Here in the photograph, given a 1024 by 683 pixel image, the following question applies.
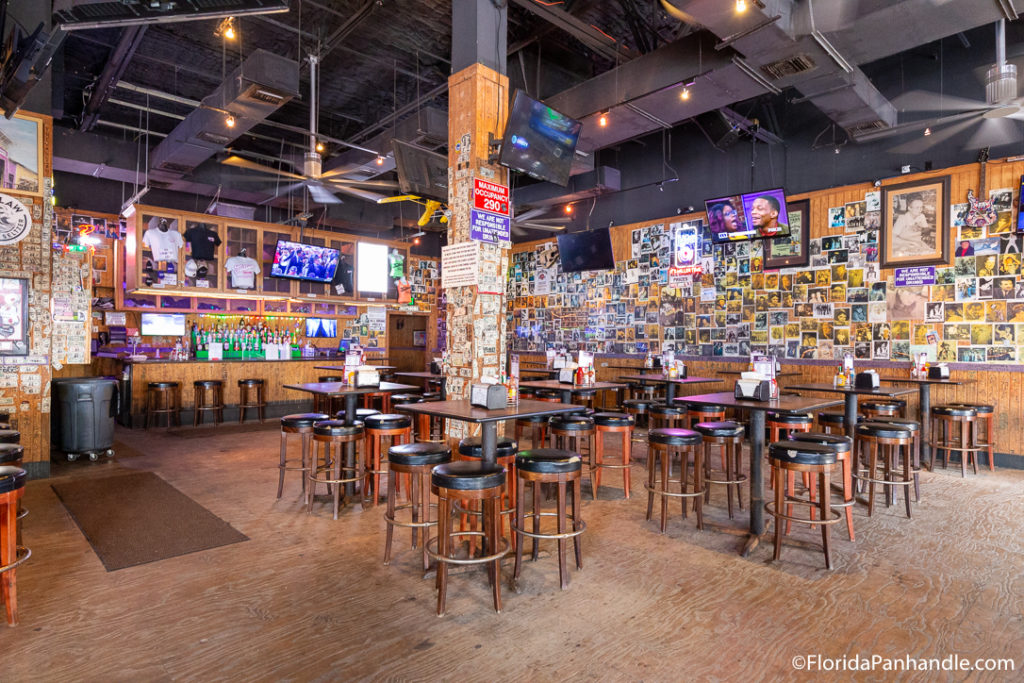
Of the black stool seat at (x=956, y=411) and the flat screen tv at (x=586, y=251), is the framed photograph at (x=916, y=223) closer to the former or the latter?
the black stool seat at (x=956, y=411)

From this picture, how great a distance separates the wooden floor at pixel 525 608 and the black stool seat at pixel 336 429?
0.67m

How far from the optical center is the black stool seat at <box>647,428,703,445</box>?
3.85m

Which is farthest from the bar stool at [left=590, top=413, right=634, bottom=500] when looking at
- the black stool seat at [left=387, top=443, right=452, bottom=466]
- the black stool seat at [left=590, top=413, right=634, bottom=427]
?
the black stool seat at [left=387, top=443, right=452, bottom=466]

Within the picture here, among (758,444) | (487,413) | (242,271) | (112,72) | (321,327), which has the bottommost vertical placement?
(758,444)

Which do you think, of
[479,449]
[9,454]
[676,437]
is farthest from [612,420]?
[9,454]

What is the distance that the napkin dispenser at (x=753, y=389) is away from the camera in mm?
3777

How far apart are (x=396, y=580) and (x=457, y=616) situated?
57cm

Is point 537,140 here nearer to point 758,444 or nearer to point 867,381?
point 758,444

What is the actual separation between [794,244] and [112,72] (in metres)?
9.35

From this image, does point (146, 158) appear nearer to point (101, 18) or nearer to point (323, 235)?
point (323, 235)

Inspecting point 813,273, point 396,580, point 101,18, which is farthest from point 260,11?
point 813,273

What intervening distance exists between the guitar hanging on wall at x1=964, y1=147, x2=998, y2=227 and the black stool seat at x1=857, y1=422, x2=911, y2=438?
12.1ft

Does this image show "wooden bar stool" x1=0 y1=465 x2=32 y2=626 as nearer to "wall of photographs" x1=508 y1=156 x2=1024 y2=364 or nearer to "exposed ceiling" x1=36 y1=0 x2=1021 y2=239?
"exposed ceiling" x1=36 y1=0 x2=1021 y2=239

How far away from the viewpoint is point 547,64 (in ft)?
23.7
